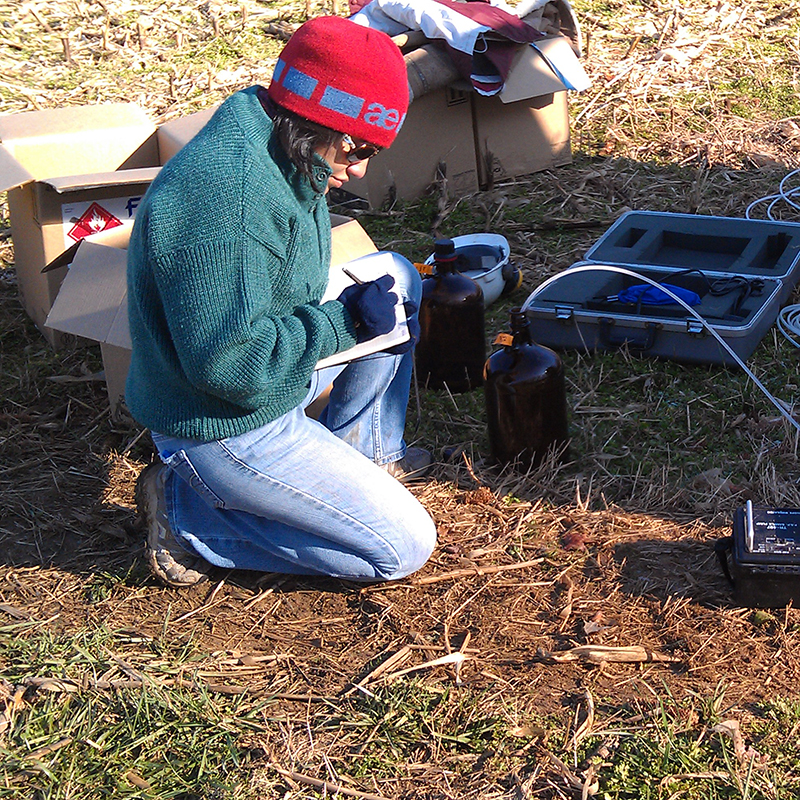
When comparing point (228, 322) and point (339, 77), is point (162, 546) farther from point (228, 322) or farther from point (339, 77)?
point (339, 77)

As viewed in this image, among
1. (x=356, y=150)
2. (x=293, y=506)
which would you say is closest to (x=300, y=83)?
(x=356, y=150)

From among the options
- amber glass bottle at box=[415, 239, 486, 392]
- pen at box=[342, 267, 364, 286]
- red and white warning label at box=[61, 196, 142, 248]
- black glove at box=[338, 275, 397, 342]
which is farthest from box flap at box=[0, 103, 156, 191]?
black glove at box=[338, 275, 397, 342]

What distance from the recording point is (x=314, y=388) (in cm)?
339

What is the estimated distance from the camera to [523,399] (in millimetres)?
3562

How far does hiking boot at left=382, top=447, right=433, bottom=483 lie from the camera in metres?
3.64

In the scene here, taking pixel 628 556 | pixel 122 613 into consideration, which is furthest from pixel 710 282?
pixel 122 613

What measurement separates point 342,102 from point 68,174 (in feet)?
8.37

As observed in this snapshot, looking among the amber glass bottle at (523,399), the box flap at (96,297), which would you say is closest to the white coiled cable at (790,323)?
the amber glass bottle at (523,399)

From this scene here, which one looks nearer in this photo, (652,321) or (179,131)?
(652,321)

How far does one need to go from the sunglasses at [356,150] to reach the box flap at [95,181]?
1.69 m

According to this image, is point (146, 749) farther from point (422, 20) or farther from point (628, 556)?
point (422, 20)

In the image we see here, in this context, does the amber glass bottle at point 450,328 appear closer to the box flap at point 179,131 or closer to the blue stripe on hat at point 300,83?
the box flap at point 179,131

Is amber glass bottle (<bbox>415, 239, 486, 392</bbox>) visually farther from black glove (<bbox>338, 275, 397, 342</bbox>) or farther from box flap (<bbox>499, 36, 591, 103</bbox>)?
box flap (<bbox>499, 36, 591, 103</bbox>)

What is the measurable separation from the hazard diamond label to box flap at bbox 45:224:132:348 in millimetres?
680
